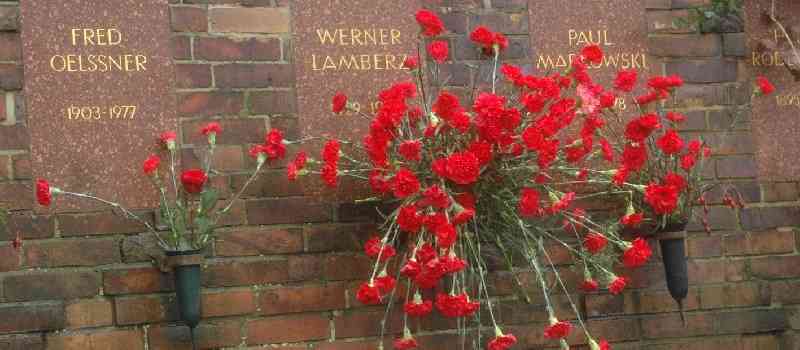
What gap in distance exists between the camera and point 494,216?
2.86 meters

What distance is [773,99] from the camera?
340 centimetres

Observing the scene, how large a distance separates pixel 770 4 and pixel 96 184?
2082 millimetres

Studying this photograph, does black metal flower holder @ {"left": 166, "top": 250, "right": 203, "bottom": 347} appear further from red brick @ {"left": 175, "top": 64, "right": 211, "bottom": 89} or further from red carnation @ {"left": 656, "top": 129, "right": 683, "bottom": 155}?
red carnation @ {"left": 656, "top": 129, "right": 683, "bottom": 155}

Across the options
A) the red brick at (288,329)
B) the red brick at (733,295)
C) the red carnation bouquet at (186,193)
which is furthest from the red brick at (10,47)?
the red brick at (733,295)

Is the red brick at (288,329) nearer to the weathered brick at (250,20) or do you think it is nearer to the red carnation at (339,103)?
the red carnation at (339,103)

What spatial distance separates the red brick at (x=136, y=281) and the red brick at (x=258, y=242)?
16 cm

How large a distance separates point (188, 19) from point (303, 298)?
0.80m

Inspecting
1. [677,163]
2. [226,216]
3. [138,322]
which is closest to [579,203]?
[677,163]

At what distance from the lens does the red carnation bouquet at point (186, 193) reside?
2705 millimetres

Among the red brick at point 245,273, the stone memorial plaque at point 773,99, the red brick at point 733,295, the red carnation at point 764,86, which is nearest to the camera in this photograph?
the red brick at point 245,273

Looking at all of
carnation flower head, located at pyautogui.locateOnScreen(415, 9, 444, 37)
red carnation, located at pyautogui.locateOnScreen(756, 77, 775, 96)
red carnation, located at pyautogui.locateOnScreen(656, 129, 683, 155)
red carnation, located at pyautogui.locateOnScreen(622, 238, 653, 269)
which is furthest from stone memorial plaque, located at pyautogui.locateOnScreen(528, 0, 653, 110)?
red carnation, located at pyautogui.locateOnScreen(622, 238, 653, 269)

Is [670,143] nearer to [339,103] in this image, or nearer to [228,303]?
[339,103]

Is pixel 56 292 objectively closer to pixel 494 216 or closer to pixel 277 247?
pixel 277 247

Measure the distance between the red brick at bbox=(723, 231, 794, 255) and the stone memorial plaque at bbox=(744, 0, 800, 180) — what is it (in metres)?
0.18
